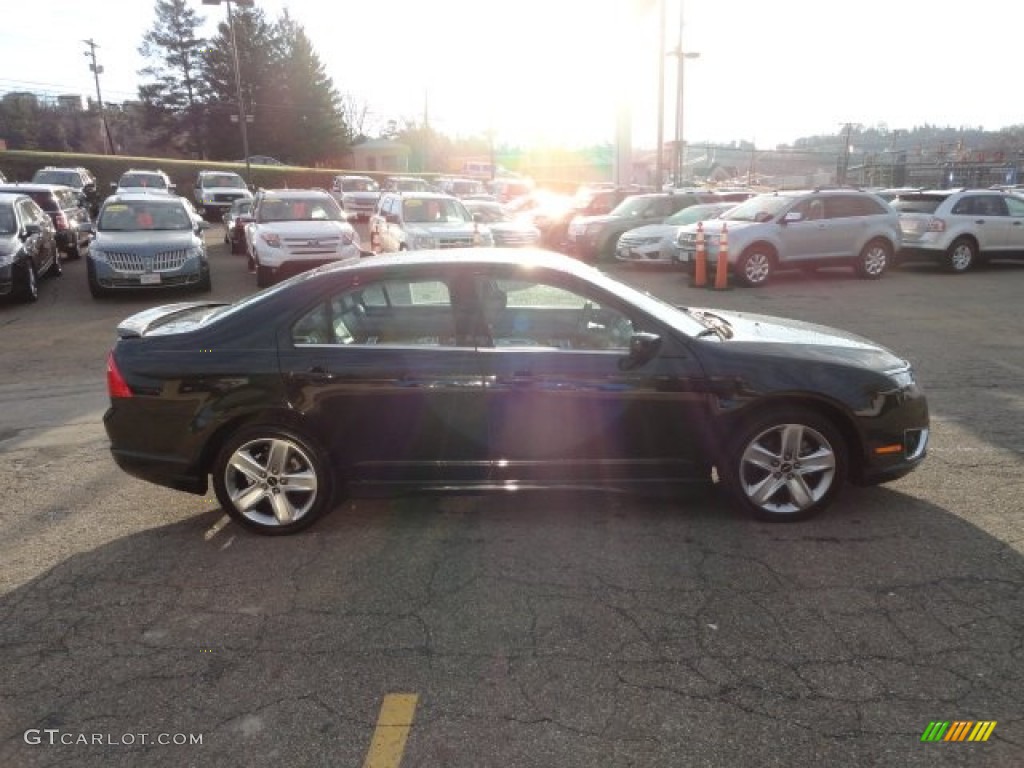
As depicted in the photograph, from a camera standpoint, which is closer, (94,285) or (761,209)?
(94,285)

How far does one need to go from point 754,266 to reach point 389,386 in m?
11.0

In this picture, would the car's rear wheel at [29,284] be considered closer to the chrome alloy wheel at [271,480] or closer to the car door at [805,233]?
the chrome alloy wheel at [271,480]

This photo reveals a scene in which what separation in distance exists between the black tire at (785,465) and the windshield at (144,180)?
1192 inches

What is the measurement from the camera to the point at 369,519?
4352 mm

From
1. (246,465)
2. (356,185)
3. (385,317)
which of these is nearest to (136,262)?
(246,465)

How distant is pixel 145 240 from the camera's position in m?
12.1

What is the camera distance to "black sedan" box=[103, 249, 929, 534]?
400cm

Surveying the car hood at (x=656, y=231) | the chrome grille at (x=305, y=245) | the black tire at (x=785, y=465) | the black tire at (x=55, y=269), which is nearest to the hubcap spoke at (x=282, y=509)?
the black tire at (x=785, y=465)

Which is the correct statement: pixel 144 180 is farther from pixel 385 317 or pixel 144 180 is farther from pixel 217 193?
pixel 385 317

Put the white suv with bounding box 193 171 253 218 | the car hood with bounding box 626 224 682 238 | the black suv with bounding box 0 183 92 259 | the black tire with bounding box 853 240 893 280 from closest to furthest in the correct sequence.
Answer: the black tire with bounding box 853 240 893 280
the car hood with bounding box 626 224 682 238
the black suv with bounding box 0 183 92 259
the white suv with bounding box 193 171 253 218

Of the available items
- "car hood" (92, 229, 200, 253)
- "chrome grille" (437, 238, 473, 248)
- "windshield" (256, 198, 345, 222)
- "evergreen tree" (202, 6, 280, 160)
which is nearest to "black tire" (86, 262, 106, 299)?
"car hood" (92, 229, 200, 253)

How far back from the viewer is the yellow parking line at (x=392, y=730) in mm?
2523

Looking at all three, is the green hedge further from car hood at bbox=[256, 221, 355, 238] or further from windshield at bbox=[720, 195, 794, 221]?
windshield at bbox=[720, 195, 794, 221]

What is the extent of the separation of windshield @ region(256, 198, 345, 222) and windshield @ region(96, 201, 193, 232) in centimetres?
153
